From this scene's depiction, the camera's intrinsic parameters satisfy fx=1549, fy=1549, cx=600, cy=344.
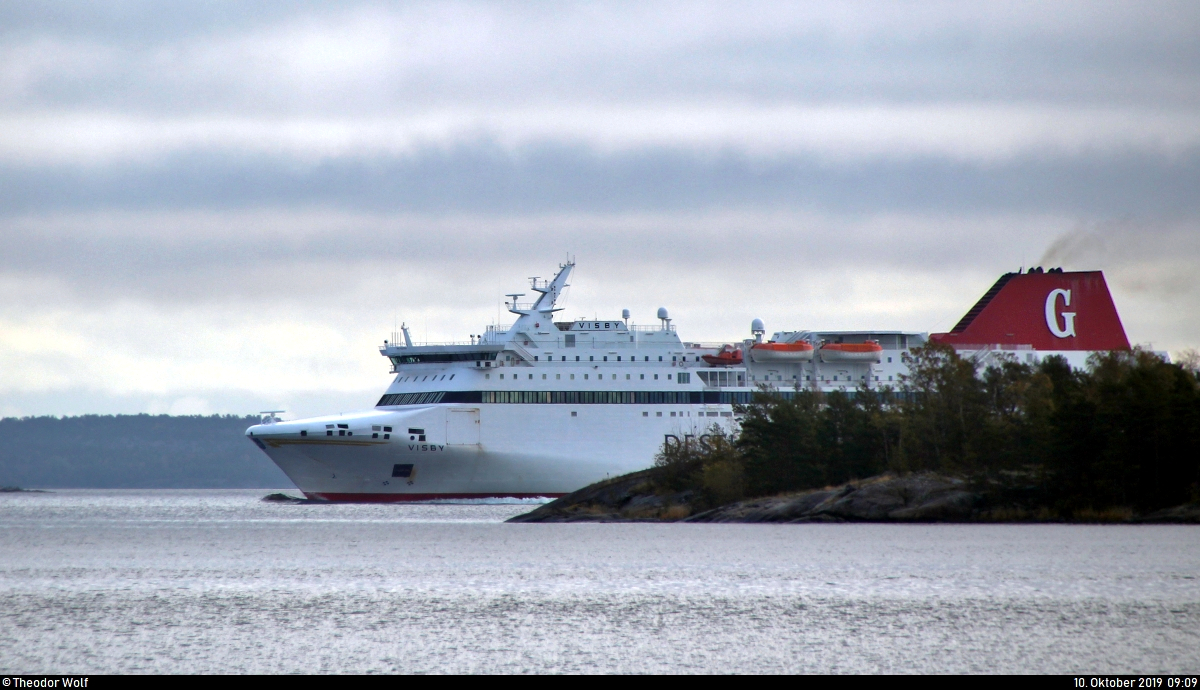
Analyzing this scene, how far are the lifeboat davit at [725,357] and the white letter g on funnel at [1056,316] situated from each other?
1820 cm

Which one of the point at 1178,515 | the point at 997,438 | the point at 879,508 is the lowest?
the point at 1178,515

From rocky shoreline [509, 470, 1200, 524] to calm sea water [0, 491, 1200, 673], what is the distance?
55.9 inches

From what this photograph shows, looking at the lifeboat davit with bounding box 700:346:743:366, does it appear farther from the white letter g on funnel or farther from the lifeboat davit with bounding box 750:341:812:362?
the white letter g on funnel

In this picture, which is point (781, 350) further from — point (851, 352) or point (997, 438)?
point (997, 438)

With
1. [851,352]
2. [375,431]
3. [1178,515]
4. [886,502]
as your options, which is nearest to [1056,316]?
[851,352]

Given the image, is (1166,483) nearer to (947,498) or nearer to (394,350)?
(947,498)

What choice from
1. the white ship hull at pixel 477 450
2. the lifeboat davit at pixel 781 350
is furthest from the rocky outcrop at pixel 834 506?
the lifeboat davit at pixel 781 350

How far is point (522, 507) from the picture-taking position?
3142 inches

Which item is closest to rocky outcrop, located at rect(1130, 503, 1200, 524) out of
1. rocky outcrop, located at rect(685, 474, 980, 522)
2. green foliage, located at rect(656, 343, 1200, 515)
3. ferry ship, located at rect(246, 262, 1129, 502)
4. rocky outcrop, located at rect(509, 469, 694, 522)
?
green foliage, located at rect(656, 343, 1200, 515)

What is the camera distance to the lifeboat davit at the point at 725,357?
3191 inches

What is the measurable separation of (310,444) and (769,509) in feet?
86.0

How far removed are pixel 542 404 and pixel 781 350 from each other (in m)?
13.3

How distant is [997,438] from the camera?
5544cm

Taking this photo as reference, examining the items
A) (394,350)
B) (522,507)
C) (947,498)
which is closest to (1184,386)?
(947,498)
